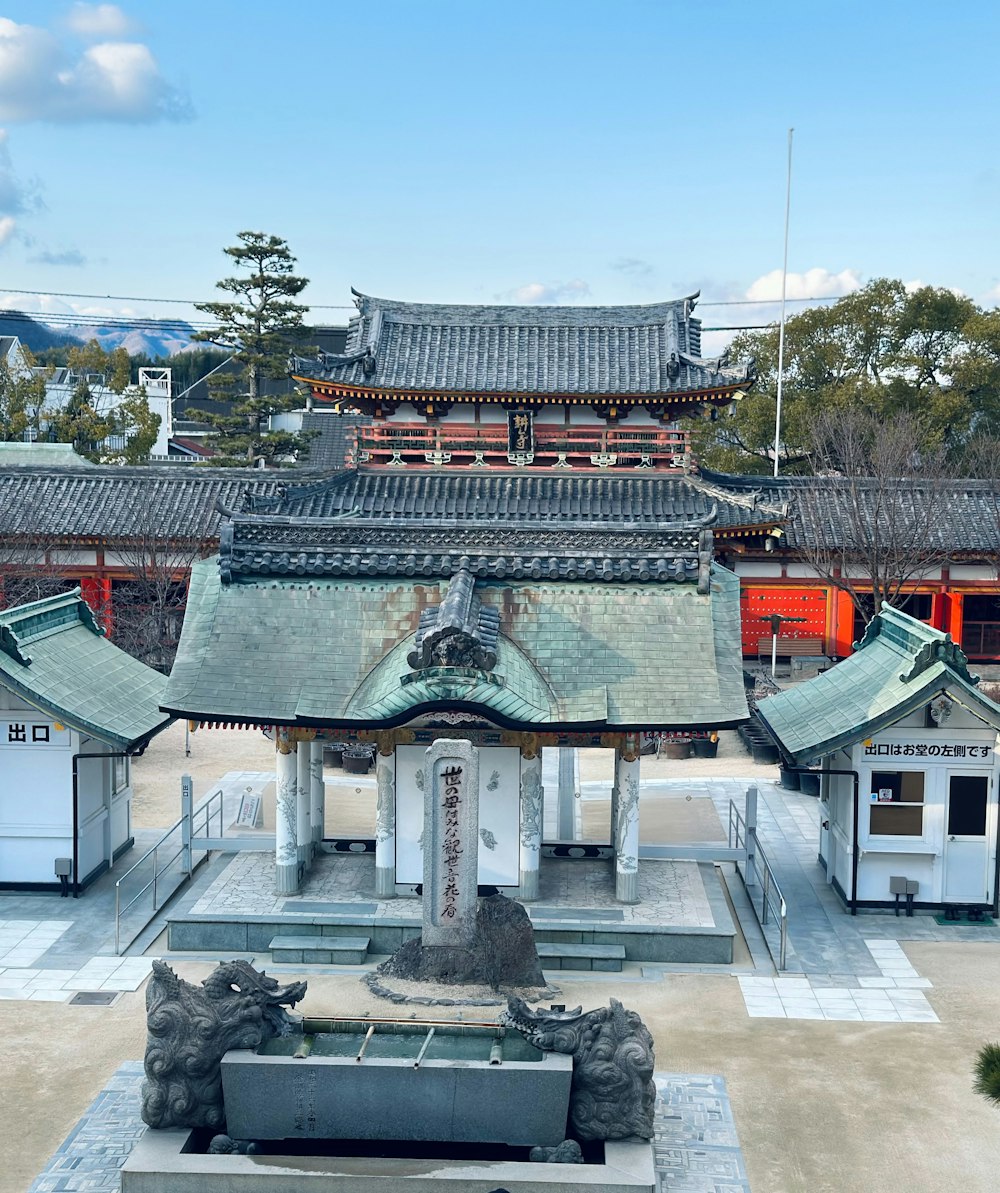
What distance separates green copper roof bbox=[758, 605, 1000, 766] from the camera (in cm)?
2034

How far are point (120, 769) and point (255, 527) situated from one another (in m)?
5.31

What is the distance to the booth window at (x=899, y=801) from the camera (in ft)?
68.8

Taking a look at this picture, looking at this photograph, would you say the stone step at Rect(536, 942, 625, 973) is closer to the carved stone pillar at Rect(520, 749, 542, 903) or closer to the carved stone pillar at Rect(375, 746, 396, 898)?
the carved stone pillar at Rect(520, 749, 542, 903)

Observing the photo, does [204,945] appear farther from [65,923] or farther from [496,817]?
[496,817]

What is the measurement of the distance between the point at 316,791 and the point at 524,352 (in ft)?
54.3

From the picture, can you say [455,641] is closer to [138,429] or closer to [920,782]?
[920,782]

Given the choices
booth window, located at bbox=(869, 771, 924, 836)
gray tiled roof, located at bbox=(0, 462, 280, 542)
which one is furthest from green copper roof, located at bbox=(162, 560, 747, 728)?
gray tiled roof, located at bbox=(0, 462, 280, 542)

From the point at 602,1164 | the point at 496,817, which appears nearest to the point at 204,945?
the point at 496,817

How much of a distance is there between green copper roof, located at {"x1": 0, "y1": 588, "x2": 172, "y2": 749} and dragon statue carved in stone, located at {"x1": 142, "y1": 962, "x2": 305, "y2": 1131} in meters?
8.26

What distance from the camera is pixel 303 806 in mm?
21234

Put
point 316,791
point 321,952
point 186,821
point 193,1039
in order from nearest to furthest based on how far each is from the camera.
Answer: point 193,1039 < point 321,952 < point 316,791 < point 186,821

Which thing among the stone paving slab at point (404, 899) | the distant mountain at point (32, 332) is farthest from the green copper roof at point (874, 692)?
the distant mountain at point (32, 332)

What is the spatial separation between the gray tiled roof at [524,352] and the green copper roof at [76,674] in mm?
10443

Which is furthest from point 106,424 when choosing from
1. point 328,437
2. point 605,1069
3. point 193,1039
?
point 605,1069
